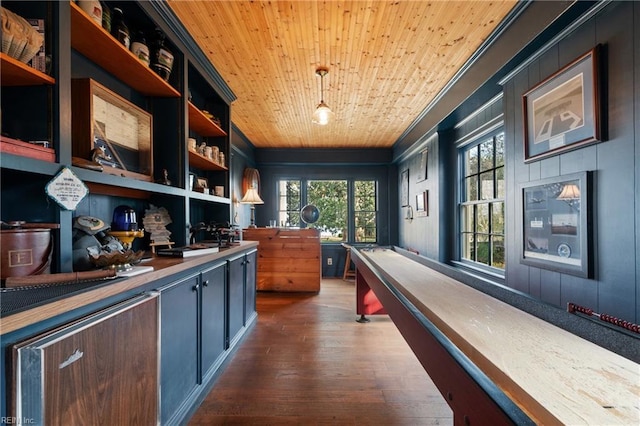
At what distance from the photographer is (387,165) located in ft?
20.6

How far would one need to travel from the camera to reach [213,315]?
2.08 metres

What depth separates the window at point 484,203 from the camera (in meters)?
3.01

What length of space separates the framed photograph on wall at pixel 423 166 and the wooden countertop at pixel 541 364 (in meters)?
3.51

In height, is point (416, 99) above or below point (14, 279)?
above

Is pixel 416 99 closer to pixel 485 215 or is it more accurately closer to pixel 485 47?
pixel 485 47

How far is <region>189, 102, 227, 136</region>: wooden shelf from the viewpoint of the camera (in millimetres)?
2427

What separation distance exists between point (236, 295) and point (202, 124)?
1.67 metres

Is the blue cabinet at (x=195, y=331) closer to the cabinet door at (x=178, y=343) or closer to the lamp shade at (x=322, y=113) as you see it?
the cabinet door at (x=178, y=343)

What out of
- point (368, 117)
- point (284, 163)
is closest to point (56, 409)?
point (368, 117)

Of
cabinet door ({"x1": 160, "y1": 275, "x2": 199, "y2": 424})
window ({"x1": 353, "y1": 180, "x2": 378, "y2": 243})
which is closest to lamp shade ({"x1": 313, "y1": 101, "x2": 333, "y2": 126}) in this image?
cabinet door ({"x1": 160, "y1": 275, "x2": 199, "y2": 424})

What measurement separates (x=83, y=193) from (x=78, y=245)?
0.28 m

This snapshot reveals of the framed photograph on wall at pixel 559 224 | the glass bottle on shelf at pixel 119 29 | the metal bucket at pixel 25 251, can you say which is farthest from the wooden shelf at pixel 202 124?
the framed photograph on wall at pixel 559 224

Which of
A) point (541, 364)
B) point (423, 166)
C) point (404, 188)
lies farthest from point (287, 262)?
point (541, 364)

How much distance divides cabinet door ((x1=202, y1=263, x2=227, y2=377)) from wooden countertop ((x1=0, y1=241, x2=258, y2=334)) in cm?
25
